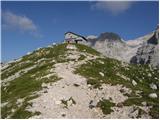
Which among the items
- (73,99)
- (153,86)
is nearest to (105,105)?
(73,99)

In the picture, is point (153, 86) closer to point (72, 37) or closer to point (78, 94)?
point (78, 94)

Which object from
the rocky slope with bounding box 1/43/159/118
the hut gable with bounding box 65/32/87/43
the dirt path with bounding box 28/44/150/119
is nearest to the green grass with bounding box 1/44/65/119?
the rocky slope with bounding box 1/43/159/118

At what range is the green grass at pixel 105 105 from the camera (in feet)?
146

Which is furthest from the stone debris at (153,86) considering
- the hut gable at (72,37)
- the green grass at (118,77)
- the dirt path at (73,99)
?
the hut gable at (72,37)

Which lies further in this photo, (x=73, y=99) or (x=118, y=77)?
(x=118, y=77)

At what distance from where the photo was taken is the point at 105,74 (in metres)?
66.9

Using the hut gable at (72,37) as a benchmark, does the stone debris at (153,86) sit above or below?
below

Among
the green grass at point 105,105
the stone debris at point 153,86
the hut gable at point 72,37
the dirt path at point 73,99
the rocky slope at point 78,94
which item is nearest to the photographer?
the dirt path at point 73,99

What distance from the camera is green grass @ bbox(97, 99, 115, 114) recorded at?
4462 cm

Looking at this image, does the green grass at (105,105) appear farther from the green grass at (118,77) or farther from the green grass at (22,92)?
the green grass at (22,92)

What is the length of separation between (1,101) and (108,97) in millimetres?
14750

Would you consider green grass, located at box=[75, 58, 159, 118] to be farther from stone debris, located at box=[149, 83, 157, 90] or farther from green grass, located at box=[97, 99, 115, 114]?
green grass, located at box=[97, 99, 115, 114]

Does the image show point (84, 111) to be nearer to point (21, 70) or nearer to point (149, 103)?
point (149, 103)

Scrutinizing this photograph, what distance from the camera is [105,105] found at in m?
46.2
